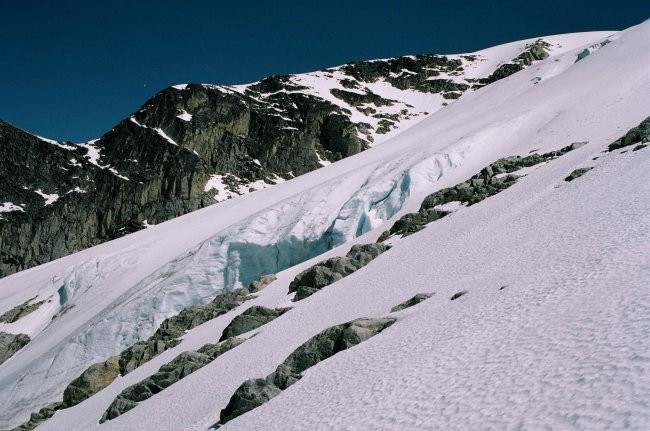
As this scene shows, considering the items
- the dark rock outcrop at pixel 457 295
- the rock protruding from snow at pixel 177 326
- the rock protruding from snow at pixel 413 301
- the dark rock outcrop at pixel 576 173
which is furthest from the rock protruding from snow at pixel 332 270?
the dark rock outcrop at pixel 457 295

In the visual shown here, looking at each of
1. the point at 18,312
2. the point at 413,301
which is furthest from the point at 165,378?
the point at 18,312

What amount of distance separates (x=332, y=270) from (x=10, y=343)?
32.4m

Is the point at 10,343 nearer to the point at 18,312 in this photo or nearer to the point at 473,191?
the point at 18,312

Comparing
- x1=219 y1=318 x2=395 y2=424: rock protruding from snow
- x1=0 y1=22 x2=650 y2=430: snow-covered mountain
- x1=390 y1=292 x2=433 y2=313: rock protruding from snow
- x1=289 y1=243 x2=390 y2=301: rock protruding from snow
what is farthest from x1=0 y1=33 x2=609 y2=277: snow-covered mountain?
x1=219 y1=318 x2=395 y2=424: rock protruding from snow

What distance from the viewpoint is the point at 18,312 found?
4128cm

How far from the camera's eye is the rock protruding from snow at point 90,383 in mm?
20375

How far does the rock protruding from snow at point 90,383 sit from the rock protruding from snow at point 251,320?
22.6 feet

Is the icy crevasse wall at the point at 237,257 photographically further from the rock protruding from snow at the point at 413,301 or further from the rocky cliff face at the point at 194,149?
the rocky cliff face at the point at 194,149

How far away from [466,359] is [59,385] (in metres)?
28.4

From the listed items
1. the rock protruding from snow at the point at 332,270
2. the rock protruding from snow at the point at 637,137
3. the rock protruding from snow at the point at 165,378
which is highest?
the rock protruding from snow at the point at 637,137

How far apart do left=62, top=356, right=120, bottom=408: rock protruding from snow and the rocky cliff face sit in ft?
210

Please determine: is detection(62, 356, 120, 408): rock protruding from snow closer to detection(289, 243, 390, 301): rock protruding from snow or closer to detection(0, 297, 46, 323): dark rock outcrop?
detection(289, 243, 390, 301): rock protruding from snow

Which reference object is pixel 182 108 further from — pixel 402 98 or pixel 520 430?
pixel 520 430

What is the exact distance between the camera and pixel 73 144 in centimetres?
9569
